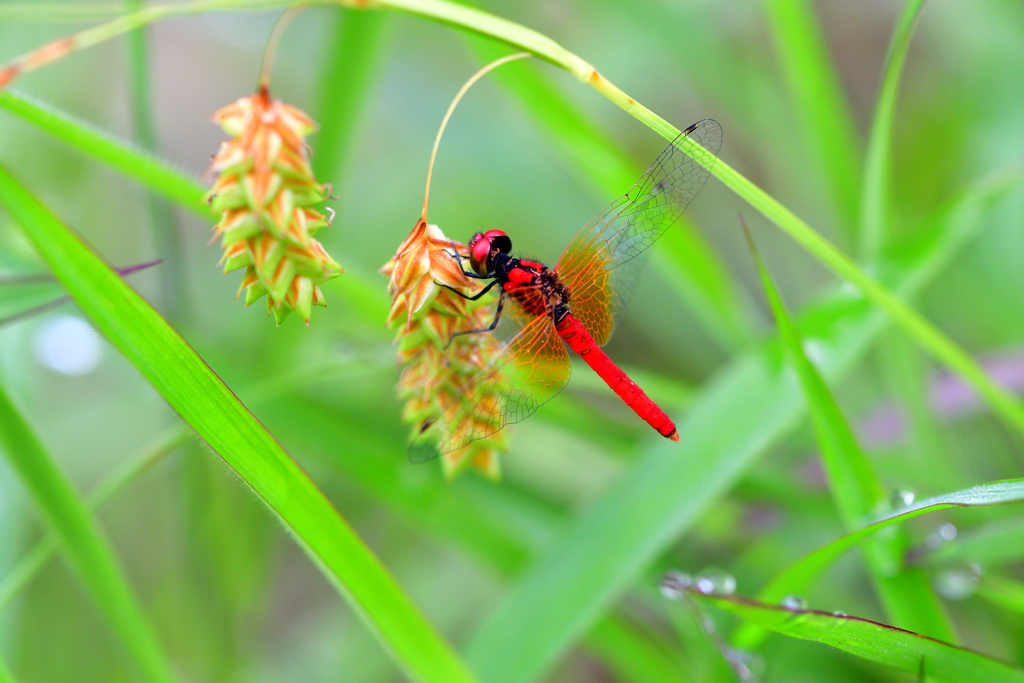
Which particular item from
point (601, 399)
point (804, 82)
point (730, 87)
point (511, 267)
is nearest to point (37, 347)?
point (511, 267)

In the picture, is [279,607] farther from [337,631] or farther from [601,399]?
[601,399]

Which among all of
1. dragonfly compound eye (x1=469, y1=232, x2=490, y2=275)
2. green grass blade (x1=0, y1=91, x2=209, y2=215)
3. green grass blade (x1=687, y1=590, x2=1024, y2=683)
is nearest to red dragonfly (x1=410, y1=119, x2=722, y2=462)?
dragonfly compound eye (x1=469, y1=232, x2=490, y2=275)

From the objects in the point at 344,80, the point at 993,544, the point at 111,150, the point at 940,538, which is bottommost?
the point at 993,544

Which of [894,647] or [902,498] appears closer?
[894,647]

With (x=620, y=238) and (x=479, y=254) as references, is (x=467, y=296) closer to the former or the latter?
(x=479, y=254)

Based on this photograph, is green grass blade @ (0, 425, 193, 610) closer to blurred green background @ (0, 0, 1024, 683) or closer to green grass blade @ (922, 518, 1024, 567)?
blurred green background @ (0, 0, 1024, 683)

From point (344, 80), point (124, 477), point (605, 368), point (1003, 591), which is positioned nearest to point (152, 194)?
point (344, 80)

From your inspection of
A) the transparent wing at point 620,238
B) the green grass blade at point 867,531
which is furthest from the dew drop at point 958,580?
the transparent wing at point 620,238
